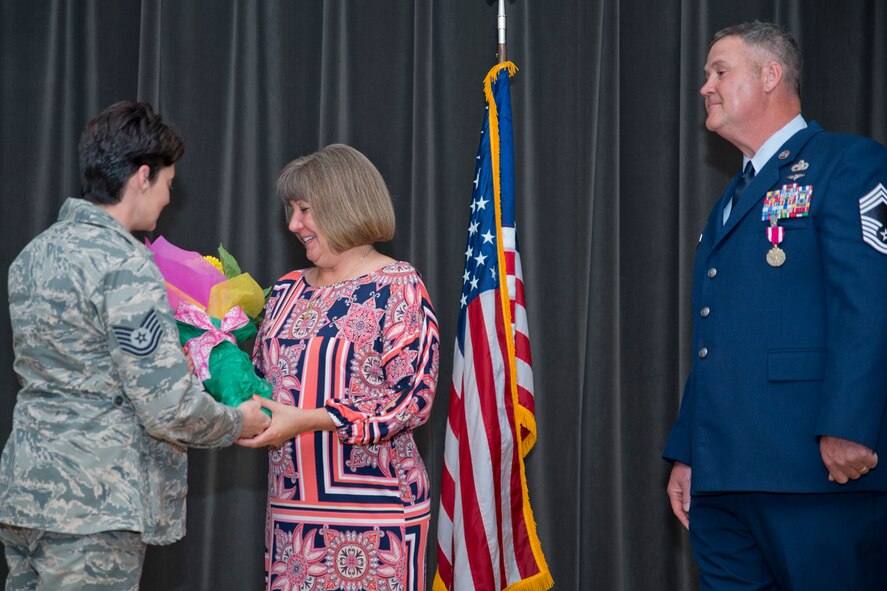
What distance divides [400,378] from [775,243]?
37.7 inches

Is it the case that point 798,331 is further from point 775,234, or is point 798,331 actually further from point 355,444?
point 355,444

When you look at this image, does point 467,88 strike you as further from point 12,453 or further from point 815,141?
point 12,453

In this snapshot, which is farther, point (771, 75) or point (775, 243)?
point (771, 75)

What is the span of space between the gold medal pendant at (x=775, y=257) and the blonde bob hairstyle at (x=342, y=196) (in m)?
1.01

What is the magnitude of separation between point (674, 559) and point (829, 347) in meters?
1.73

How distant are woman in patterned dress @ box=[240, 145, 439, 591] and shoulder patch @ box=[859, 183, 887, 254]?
106 cm

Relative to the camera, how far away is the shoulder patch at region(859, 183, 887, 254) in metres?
1.73

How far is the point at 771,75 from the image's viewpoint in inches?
80.6

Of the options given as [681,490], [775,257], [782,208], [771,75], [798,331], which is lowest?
[681,490]

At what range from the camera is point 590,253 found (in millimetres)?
3260

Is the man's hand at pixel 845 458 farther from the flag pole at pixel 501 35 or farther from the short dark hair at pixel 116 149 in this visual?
the flag pole at pixel 501 35

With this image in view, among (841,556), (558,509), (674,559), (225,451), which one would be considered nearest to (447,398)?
(558,509)

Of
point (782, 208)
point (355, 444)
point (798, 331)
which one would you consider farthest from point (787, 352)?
point (355, 444)

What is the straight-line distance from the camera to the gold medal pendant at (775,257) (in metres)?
1.87
